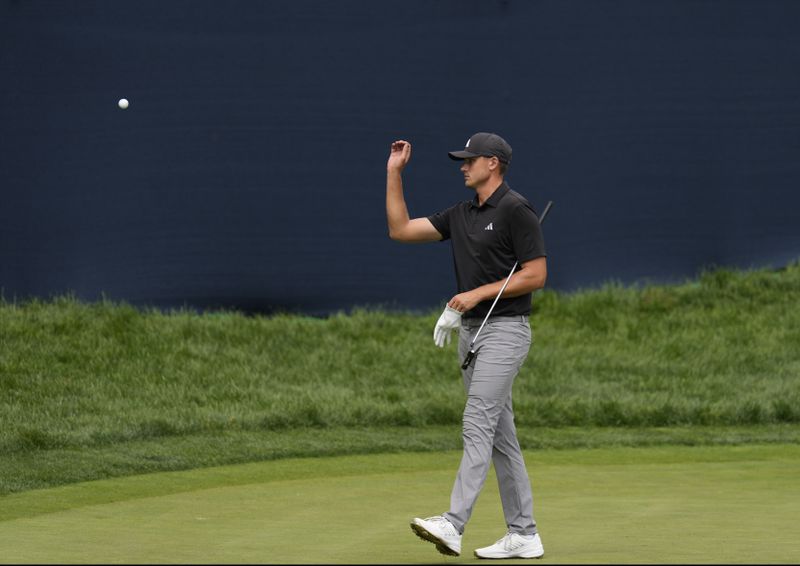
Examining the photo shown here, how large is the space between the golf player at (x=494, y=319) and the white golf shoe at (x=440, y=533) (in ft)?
0.51

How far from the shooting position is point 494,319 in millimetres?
5875

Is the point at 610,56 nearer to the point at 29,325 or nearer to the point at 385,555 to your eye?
the point at 29,325

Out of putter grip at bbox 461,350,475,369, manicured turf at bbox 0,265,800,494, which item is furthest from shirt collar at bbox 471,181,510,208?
manicured turf at bbox 0,265,800,494

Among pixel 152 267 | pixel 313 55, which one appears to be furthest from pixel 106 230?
pixel 313 55

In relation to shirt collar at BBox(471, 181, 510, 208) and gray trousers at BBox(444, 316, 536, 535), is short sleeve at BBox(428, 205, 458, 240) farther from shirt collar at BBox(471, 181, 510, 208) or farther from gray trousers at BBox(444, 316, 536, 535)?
gray trousers at BBox(444, 316, 536, 535)

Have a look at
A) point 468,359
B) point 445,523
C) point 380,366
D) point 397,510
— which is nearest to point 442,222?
point 468,359

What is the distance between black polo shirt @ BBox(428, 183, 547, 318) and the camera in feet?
19.2

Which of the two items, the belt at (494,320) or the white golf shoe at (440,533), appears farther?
the belt at (494,320)

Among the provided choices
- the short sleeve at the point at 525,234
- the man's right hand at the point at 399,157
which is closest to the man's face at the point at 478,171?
the short sleeve at the point at 525,234

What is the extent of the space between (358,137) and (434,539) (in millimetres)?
8089

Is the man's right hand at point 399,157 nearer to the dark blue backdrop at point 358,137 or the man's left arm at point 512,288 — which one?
the man's left arm at point 512,288

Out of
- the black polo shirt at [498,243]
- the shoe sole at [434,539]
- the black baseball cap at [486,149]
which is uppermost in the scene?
the black baseball cap at [486,149]

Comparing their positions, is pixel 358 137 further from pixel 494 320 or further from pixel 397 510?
pixel 494 320

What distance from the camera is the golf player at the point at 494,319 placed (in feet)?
18.7
